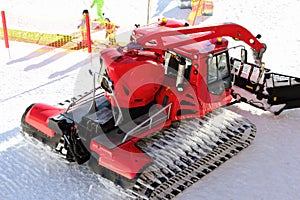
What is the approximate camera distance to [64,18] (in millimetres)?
17281

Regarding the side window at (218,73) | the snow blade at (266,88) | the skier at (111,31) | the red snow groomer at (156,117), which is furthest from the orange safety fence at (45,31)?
the side window at (218,73)

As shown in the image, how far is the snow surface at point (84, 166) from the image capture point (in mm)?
7090

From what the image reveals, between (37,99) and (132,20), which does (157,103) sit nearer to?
(37,99)

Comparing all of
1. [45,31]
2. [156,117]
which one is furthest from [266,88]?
[45,31]

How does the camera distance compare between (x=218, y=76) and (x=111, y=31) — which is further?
(x=111, y=31)

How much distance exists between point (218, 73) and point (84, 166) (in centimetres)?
325

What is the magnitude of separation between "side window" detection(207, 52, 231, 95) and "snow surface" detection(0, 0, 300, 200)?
57.0 inches

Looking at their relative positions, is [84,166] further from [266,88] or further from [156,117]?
[266,88]

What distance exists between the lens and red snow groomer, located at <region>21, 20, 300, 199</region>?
6.80m

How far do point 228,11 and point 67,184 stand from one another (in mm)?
12697

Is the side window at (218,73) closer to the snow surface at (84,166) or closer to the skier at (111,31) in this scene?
the snow surface at (84,166)

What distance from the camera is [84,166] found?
7.60 metres

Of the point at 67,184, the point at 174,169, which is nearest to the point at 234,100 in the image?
the point at 174,169

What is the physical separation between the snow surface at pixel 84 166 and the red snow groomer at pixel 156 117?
32 centimetres
